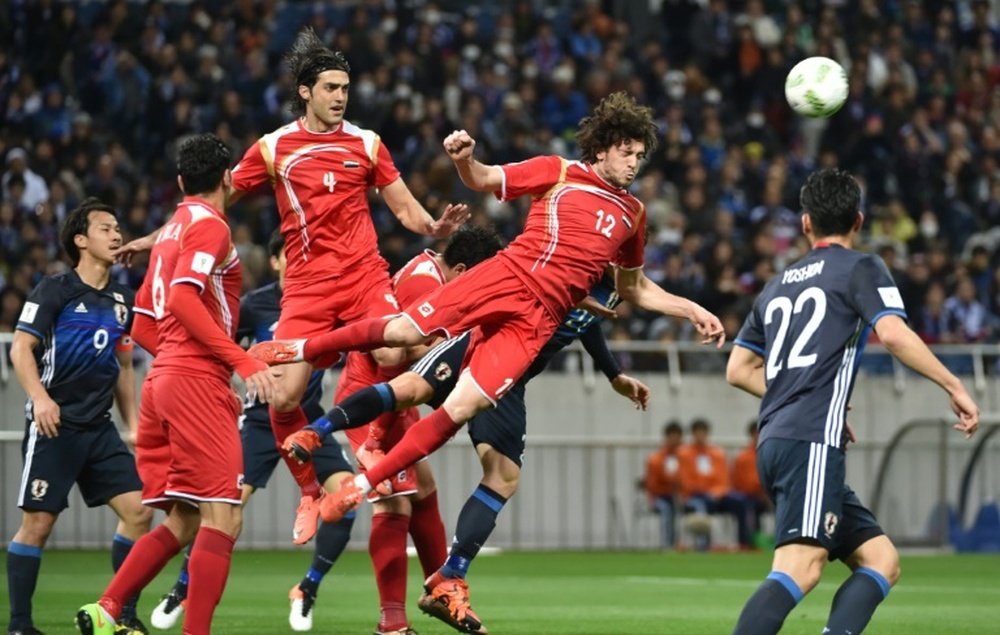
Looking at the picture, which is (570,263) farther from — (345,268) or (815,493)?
(815,493)

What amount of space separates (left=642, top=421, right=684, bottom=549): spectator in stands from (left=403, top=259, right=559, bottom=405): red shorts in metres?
11.4

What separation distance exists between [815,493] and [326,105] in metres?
3.97

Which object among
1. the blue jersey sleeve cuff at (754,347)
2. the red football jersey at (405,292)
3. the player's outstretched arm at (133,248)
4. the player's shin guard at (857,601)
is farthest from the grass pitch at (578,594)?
the blue jersey sleeve cuff at (754,347)

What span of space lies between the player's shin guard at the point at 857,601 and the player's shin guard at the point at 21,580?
460cm

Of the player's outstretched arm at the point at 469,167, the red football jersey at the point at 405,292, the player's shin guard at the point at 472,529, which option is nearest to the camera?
the player's outstretched arm at the point at 469,167

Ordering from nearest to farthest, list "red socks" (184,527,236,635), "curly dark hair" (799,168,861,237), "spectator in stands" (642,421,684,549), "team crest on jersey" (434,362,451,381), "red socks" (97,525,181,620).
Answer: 1. "curly dark hair" (799,168,861,237)
2. "red socks" (184,527,236,635)
3. "red socks" (97,525,181,620)
4. "team crest on jersey" (434,362,451,381)
5. "spectator in stands" (642,421,684,549)

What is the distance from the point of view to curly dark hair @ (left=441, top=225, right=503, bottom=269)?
1083 cm

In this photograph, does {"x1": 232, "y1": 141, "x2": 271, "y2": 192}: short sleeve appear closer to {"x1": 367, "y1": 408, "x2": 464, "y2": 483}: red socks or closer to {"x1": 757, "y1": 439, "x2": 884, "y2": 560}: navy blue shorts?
{"x1": 367, "y1": 408, "x2": 464, "y2": 483}: red socks

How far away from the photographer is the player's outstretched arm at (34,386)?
10.1 metres

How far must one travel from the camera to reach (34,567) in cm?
1005

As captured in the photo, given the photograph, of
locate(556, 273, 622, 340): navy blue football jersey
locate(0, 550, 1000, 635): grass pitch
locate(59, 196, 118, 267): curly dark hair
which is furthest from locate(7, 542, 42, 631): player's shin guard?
locate(556, 273, 622, 340): navy blue football jersey

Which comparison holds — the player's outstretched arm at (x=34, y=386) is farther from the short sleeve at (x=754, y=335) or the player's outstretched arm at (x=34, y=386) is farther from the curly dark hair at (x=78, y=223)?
the short sleeve at (x=754, y=335)

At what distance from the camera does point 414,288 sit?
35.1ft

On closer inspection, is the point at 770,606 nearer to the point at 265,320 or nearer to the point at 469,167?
the point at 469,167
